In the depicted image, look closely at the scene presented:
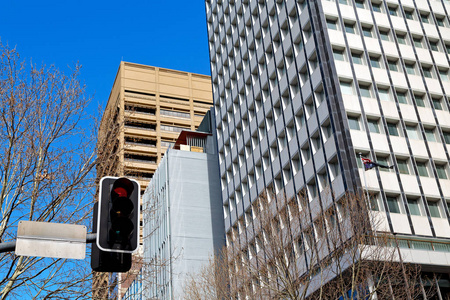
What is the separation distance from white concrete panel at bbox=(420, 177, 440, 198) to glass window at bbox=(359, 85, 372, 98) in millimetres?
7408

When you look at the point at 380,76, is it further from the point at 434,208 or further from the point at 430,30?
the point at 434,208

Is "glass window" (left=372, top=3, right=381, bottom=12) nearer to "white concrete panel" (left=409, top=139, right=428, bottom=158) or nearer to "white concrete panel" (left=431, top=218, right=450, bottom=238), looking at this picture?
"white concrete panel" (left=409, top=139, right=428, bottom=158)

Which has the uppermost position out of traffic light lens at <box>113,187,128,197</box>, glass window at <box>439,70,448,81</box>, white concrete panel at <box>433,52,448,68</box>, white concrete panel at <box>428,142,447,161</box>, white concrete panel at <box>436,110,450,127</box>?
white concrete panel at <box>433,52,448,68</box>

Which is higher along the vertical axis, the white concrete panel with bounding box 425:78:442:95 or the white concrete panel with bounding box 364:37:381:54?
the white concrete panel with bounding box 364:37:381:54

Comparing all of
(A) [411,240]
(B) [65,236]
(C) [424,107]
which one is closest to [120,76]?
(C) [424,107]

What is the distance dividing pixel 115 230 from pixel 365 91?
3854 cm

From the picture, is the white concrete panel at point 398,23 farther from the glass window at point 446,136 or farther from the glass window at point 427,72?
the glass window at point 446,136

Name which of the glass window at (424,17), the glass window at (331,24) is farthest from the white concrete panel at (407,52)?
the glass window at (331,24)

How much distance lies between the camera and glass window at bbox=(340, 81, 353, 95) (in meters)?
A: 41.5

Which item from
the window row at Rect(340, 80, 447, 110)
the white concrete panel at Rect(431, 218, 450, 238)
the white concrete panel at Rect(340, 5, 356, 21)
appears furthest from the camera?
the white concrete panel at Rect(340, 5, 356, 21)

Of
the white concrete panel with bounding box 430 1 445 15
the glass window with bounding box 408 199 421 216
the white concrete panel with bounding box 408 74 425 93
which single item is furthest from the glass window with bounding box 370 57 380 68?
the glass window with bounding box 408 199 421 216

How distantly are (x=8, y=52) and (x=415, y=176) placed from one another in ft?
101

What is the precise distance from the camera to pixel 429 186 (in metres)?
39.2

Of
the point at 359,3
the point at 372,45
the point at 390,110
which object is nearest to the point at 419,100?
the point at 390,110
